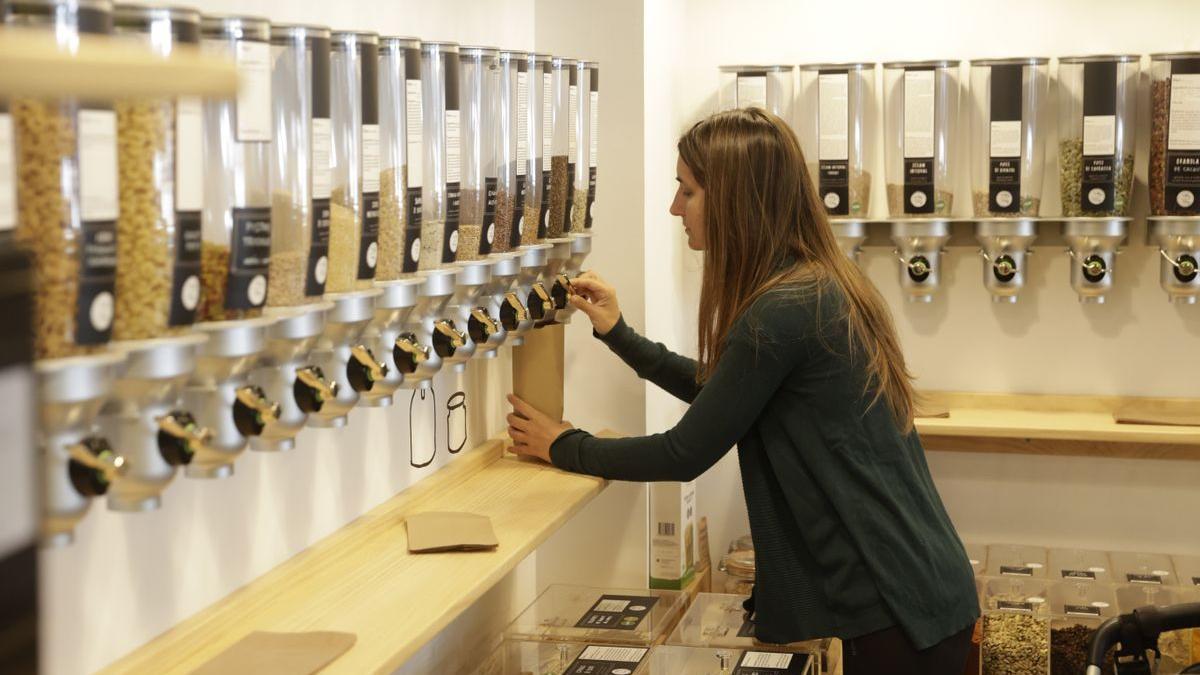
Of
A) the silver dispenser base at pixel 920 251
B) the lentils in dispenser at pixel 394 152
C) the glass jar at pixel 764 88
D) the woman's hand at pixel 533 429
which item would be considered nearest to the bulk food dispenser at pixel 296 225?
the lentils in dispenser at pixel 394 152

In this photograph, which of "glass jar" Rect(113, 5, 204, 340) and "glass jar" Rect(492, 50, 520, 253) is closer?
"glass jar" Rect(113, 5, 204, 340)

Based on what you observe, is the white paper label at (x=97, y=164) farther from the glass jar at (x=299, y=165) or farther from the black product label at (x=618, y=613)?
the black product label at (x=618, y=613)

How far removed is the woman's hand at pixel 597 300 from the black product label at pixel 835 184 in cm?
95

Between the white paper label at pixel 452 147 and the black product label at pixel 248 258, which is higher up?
the white paper label at pixel 452 147

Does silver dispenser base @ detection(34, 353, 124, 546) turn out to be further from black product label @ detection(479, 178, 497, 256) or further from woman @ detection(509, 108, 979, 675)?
woman @ detection(509, 108, 979, 675)

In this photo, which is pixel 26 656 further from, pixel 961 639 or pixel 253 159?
pixel 961 639

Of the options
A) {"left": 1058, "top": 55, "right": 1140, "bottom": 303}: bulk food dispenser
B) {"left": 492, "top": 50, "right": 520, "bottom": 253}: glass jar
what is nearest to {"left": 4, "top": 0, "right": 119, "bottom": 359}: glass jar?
{"left": 492, "top": 50, "right": 520, "bottom": 253}: glass jar

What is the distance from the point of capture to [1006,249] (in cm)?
344

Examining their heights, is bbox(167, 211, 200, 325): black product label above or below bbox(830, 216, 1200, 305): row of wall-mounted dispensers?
above

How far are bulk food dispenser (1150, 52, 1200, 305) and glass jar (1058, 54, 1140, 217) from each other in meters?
0.06

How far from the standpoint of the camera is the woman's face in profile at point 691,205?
7.96ft

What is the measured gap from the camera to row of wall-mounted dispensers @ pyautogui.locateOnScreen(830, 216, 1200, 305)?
3.31 metres

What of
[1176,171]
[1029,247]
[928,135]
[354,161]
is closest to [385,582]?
[354,161]

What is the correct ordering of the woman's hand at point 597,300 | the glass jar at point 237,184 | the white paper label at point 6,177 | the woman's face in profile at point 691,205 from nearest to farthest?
the white paper label at point 6,177, the glass jar at point 237,184, the woman's face in profile at point 691,205, the woman's hand at point 597,300
